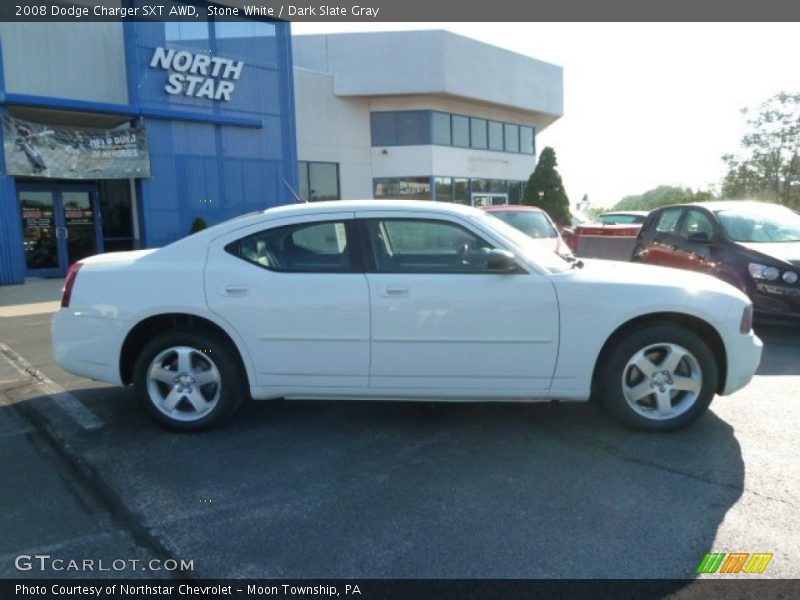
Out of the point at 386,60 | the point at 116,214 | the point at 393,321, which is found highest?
the point at 386,60

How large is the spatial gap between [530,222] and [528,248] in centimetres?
713

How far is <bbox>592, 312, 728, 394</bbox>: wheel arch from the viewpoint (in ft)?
13.5

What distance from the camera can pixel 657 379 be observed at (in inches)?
162

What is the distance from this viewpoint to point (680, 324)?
4168 millimetres

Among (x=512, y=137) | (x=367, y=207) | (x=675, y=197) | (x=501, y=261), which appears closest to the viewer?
(x=501, y=261)

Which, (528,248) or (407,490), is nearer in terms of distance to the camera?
(407,490)

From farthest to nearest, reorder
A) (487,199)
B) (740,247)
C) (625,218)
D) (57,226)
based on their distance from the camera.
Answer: (487,199) < (625,218) < (57,226) < (740,247)

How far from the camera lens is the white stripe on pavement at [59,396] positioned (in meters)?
4.56

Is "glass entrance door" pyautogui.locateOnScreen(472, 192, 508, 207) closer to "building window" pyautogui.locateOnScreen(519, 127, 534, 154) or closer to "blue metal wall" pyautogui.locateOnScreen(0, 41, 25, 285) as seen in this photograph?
"building window" pyautogui.locateOnScreen(519, 127, 534, 154)

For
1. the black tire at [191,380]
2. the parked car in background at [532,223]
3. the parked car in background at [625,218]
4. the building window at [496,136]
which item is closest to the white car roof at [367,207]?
the black tire at [191,380]

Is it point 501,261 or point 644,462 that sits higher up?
point 501,261

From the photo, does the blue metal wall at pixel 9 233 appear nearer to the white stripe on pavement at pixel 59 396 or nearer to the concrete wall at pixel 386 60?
the white stripe on pavement at pixel 59 396

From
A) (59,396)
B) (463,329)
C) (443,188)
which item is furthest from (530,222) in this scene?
(443,188)

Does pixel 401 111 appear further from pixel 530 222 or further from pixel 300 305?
pixel 300 305
